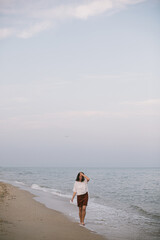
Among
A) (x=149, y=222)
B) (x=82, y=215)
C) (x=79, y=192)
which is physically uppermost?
(x=79, y=192)

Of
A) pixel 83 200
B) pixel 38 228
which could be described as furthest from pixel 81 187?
pixel 38 228

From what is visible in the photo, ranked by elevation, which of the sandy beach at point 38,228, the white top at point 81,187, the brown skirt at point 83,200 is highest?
the white top at point 81,187

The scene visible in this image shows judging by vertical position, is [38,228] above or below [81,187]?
below

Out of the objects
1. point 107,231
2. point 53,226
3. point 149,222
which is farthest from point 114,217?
point 53,226

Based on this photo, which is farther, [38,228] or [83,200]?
[83,200]

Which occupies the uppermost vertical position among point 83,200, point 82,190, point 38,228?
point 82,190

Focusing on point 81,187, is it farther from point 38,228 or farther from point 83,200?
point 38,228

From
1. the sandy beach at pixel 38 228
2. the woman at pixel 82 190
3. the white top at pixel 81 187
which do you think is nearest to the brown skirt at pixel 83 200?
the woman at pixel 82 190

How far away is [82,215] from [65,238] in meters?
1.90

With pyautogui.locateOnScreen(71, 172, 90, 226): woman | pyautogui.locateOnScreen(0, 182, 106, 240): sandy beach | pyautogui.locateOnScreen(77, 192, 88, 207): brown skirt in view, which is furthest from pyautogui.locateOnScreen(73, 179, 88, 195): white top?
pyautogui.locateOnScreen(0, 182, 106, 240): sandy beach

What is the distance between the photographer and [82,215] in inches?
342

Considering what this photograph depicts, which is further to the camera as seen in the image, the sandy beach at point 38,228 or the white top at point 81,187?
the white top at point 81,187

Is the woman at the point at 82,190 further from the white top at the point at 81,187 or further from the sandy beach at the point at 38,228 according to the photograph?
the sandy beach at the point at 38,228

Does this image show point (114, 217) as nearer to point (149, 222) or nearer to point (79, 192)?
point (149, 222)
